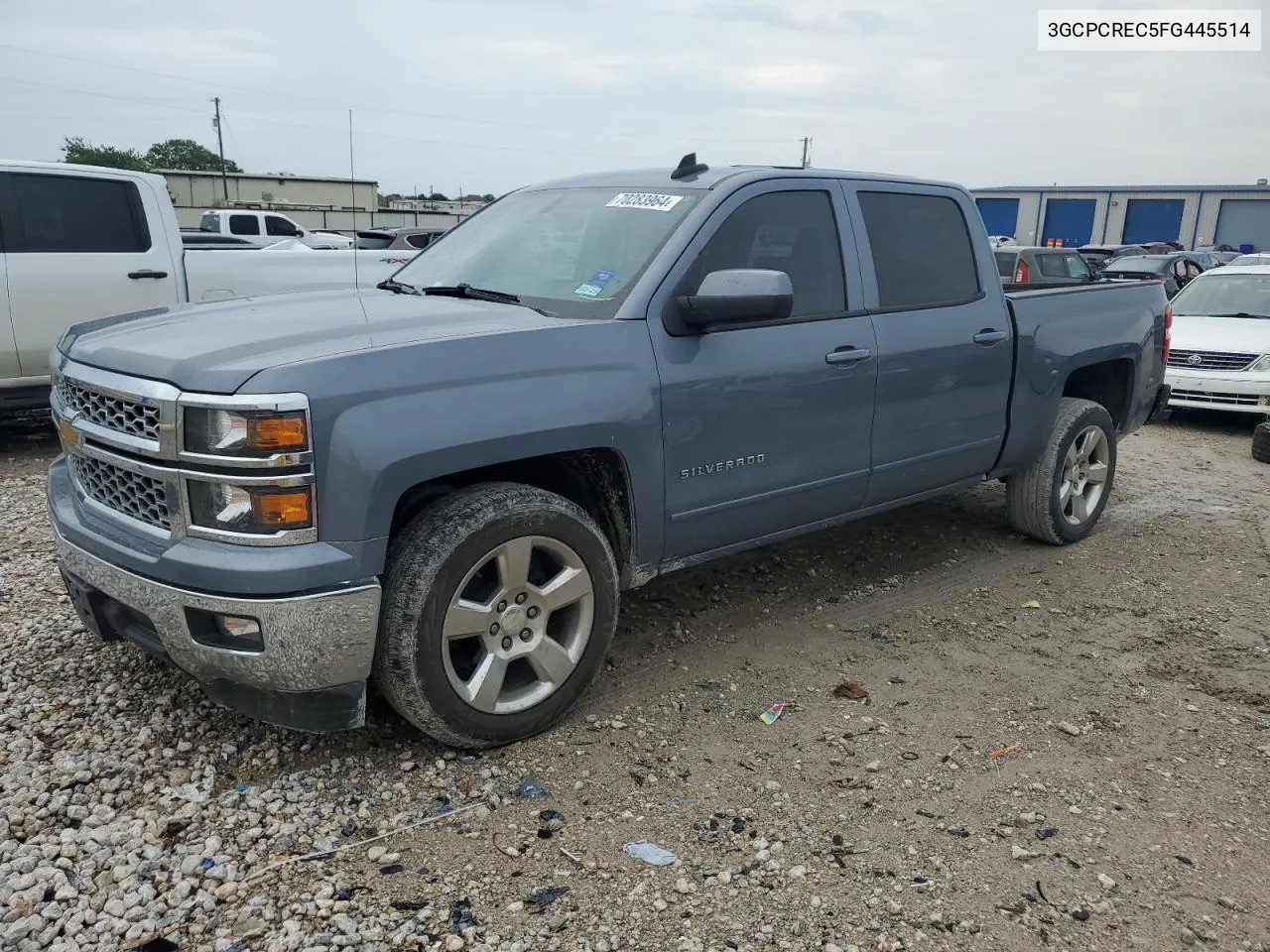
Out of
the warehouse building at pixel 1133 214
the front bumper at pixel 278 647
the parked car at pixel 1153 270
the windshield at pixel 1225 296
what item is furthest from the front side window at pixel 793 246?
the warehouse building at pixel 1133 214

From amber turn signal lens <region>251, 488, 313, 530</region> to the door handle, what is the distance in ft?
7.06

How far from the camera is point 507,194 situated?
15.4ft

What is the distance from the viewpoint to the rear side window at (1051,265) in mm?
14266

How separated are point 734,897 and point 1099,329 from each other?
13.5 ft

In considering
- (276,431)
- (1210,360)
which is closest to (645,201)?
(276,431)

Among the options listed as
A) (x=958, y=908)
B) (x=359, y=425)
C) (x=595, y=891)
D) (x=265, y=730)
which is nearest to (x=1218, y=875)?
(x=958, y=908)

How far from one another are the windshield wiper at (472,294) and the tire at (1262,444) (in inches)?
284

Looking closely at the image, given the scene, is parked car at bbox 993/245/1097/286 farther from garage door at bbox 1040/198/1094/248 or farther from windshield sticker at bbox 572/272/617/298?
garage door at bbox 1040/198/1094/248

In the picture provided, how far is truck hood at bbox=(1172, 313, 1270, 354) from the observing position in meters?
9.55

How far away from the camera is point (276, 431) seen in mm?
2639

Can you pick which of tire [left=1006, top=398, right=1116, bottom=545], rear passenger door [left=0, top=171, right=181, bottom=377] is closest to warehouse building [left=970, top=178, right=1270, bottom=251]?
tire [left=1006, top=398, right=1116, bottom=545]

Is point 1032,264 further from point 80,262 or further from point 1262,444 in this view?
point 80,262

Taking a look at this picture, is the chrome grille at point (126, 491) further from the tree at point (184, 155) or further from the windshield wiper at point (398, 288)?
the tree at point (184, 155)

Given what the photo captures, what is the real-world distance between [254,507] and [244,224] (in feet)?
70.5
